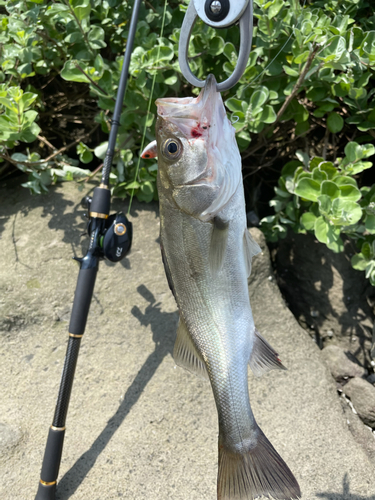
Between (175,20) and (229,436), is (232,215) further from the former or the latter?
(175,20)

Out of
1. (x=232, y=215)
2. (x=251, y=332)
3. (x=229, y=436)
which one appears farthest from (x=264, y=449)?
(x=232, y=215)

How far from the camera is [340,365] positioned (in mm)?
2652

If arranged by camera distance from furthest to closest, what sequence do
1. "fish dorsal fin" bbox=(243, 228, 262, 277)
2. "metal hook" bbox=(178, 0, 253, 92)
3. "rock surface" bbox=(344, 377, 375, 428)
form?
"rock surface" bbox=(344, 377, 375, 428)
"fish dorsal fin" bbox=(243, 228, 262, 277)
"metal hook" bbox=(178, 0, 253, 92)

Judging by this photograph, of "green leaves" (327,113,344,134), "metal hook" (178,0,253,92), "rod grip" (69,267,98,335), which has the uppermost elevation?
"metal hook" (178,0,253,92)

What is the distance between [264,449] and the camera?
1.37m

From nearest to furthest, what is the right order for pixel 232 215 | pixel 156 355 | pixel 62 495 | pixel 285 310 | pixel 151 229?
1. pixel 232 215
2. pixel 62 495
3. pixel 156 355
4. pixel 285 310
5. pixel 151 229

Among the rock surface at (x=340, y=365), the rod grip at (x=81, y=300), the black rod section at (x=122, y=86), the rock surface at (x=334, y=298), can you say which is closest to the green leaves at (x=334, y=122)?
the rock surface at (x=334, y=298)

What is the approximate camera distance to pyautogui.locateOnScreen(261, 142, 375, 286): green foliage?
225 centimetres

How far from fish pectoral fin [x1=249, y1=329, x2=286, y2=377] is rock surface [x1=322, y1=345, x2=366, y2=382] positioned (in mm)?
1443

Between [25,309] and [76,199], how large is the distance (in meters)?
0.86

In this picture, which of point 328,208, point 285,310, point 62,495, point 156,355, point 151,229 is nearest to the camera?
point 62,495

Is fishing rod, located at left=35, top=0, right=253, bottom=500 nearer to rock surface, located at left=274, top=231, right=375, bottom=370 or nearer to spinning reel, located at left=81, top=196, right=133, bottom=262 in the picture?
spinning reel, located at left=81, top=196, right=133, bottom=262

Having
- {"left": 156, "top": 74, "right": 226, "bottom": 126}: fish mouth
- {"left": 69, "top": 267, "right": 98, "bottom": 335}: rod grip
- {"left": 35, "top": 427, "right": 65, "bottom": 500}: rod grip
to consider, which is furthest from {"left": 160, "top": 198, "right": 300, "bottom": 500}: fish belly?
{"left": 35, "top": 427, "right": 65, "bottom": 500}: rod grip

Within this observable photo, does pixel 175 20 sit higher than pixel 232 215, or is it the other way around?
pixel 175 20
